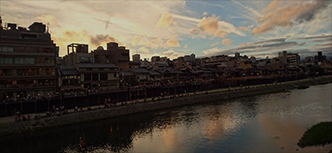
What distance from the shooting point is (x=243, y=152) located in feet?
75.4

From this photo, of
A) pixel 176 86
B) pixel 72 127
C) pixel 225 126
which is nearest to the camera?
pixel 225 126

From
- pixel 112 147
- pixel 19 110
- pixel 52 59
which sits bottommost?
pixel 112 147

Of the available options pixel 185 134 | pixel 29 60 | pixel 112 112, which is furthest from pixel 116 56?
pixel 185 134

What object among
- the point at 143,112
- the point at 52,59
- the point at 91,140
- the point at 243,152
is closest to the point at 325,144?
the point at 243,152

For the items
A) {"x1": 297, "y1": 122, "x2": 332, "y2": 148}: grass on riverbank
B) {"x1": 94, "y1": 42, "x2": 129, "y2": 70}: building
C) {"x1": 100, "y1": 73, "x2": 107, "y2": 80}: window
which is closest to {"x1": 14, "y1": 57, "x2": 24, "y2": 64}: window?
{"x1": 100, "y1": 73, "x2": 107, "y2": 80}: window

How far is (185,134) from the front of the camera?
3078 centimetres

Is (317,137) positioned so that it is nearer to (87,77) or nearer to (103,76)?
(103,76)

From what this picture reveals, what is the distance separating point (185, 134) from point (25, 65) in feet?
108

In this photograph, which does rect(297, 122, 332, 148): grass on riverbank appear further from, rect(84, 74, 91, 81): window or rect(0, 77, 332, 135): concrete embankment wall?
rect(84, 74, 91, 81): window

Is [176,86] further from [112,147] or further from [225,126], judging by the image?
[112,147]

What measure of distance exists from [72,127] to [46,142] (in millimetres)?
6594

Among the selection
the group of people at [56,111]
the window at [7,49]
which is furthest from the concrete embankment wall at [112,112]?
the window at [7,49]

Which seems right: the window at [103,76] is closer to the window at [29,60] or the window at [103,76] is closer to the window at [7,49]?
the window at [29,60]

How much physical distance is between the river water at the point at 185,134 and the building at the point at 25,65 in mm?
12015
